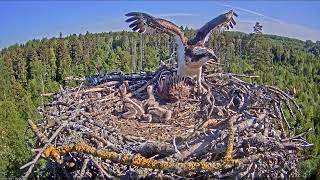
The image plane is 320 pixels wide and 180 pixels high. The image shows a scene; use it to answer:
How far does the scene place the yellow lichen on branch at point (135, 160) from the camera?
4.52 metres

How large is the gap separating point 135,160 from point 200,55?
7.54ft

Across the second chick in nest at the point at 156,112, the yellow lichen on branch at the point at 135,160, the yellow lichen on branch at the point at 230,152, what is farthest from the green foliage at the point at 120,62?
the yellow lichen on branch at the point at 230,152

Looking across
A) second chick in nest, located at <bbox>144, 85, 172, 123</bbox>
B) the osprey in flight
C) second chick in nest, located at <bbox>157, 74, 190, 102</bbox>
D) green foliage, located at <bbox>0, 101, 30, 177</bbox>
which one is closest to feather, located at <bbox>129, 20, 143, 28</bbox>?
the osprey in flight

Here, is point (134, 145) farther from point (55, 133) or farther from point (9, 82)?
point (9, 82)

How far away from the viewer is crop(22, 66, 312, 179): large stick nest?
471 cm

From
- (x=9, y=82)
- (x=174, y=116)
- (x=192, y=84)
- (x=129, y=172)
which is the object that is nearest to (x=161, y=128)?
(x=174, y=116)

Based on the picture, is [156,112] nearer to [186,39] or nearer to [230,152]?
[186,39]

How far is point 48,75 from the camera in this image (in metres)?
47.2

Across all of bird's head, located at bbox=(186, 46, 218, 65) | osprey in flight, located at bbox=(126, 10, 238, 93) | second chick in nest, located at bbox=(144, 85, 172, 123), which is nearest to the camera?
bird's head, located at bbox=(186, 46, 218, 65)

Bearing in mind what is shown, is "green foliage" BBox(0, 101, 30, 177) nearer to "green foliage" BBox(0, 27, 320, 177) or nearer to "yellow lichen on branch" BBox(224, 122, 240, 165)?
"green foliage" BBox(0, 27, 320, 177)

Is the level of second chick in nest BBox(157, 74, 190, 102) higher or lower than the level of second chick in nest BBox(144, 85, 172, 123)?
higher

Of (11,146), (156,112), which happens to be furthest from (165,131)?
(11,146)

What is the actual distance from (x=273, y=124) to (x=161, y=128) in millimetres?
1500

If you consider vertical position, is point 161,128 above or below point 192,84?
below
